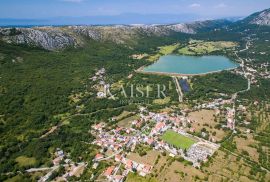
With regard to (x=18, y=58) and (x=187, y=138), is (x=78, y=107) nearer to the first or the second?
(x=187, y=138)

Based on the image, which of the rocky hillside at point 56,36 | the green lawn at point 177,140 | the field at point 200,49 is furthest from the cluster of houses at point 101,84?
the field at point 200,49

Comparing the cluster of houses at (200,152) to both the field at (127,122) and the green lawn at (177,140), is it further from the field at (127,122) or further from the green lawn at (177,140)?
the field at (127,122)

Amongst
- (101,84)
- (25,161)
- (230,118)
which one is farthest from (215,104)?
(25,161)

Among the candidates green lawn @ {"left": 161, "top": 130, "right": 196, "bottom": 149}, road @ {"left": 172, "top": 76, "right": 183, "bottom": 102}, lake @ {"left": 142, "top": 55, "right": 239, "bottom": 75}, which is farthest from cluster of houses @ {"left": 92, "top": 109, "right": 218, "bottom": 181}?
lake @ {"left": 142, "top": 55, "right": 239, "bottom": 75}

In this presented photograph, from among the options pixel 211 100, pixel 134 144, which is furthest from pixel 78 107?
pixel 211 100

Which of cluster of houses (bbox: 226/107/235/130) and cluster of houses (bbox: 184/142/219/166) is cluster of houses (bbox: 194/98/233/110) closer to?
cluster of houses (bbox: 226/107/235/130)

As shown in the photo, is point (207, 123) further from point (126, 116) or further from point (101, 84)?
point (101, 84)
